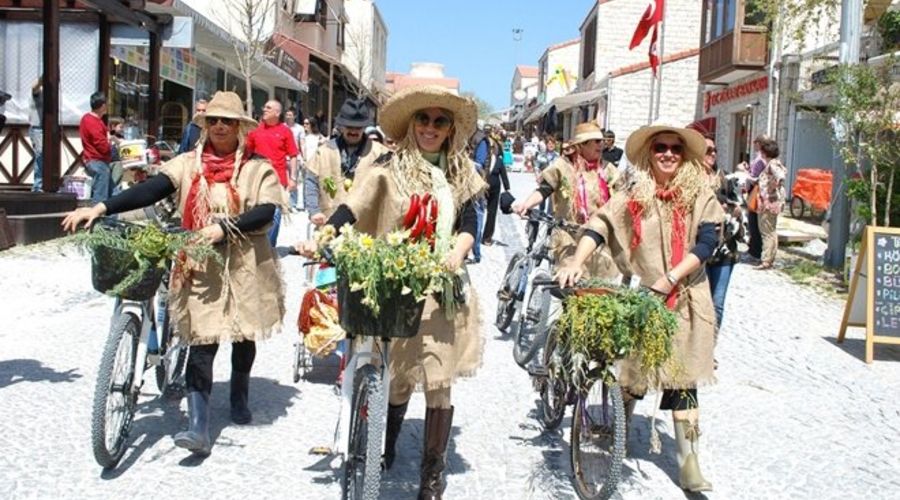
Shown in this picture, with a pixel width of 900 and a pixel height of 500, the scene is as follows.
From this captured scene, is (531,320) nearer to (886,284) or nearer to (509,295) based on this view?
(509,295)

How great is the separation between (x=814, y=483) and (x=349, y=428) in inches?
99.0

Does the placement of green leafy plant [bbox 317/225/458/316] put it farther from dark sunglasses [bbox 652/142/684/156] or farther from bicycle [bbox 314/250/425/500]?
dark sunglasses [bbox 652/142/684/156]

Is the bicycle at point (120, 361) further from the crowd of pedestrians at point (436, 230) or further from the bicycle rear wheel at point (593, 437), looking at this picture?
the bicycle rear wheel at point (593, 437)

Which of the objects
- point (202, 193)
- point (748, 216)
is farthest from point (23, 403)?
point (748, 216)

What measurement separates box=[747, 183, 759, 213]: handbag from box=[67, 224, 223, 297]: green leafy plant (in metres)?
10.3

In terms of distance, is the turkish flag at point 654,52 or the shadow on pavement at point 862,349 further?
the turkish flag at point 654,52

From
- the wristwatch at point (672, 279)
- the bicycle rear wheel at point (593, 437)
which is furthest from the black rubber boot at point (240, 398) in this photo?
the wristwatch at point (672, 279)

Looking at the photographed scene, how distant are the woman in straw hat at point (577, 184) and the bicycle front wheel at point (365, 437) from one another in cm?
326

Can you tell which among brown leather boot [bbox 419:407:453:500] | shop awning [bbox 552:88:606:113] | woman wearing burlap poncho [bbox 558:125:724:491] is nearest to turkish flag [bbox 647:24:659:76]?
shop awning [bbox 552:88:606:113]

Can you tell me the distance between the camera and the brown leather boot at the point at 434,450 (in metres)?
4.10

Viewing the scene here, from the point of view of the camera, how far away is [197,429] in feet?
15.1

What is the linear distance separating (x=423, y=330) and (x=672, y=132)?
1616mm

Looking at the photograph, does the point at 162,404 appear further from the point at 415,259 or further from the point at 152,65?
the point at 152,65

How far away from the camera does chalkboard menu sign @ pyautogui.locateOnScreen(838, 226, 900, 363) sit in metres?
7.76
